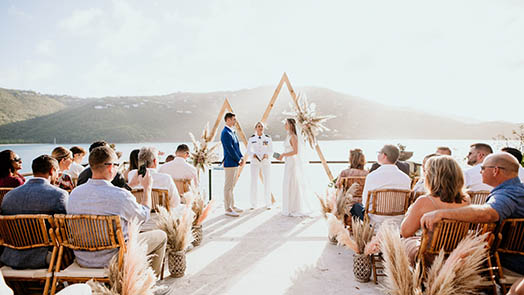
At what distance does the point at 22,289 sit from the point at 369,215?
3.56 m

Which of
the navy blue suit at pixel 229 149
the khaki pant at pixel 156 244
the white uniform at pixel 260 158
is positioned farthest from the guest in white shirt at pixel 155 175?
the white uniform at pixel 260 158

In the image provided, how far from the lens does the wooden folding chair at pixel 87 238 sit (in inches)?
92.4

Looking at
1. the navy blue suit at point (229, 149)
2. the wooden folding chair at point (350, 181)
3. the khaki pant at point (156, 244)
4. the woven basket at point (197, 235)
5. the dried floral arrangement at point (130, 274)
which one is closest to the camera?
the dried floral arrangement at point (130, 274)

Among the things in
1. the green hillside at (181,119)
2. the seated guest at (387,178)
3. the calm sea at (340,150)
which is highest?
the green hillside at (181,119)

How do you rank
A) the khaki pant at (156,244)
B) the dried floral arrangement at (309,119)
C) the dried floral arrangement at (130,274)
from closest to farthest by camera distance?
the dried floral arrangement at (130,274), the khaki pant at (156,244), the dried floral arrangement at (309,119)

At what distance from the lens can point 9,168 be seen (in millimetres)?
3711

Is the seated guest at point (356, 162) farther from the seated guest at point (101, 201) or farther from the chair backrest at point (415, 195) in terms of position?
the seated guest at point (101, 201)

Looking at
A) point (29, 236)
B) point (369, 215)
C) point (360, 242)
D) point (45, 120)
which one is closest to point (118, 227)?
point (29, 236)

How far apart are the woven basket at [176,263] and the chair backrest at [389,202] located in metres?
2.25

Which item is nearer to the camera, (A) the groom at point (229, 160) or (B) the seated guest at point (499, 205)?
(B) the seated guest at point (499, 205)

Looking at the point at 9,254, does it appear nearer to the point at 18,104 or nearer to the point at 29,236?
the point at 29,236

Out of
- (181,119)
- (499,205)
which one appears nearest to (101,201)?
(499,205)

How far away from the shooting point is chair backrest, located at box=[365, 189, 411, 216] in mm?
3475

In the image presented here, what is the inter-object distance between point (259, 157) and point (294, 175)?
111cm
